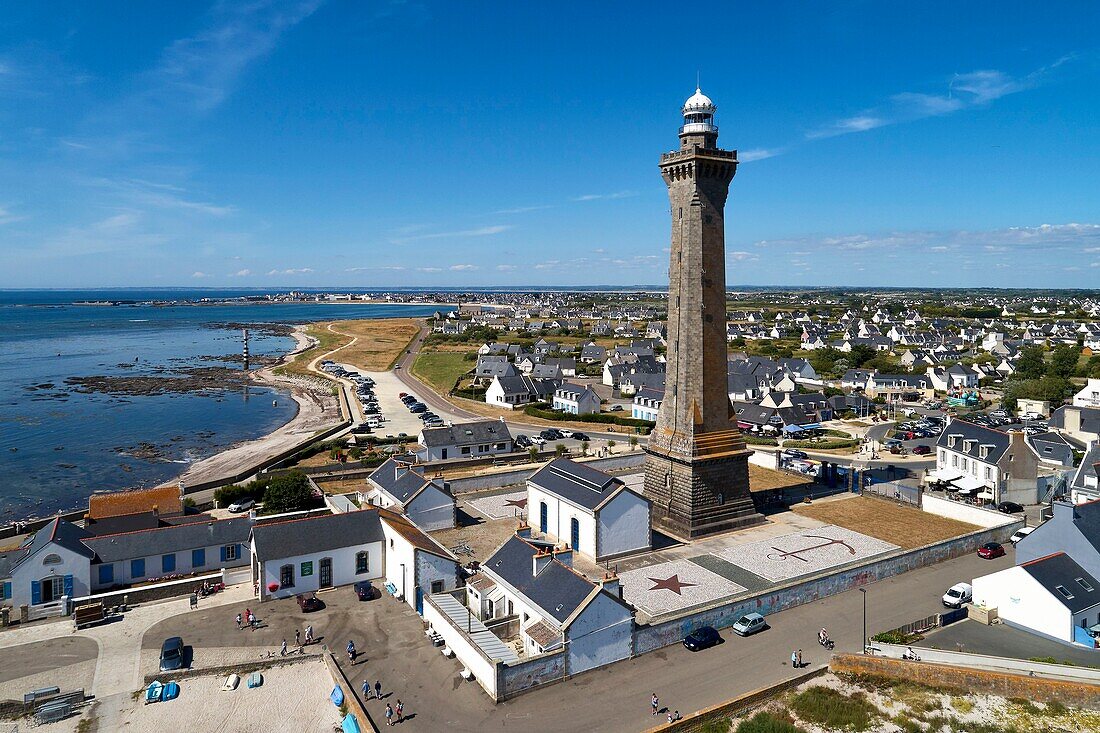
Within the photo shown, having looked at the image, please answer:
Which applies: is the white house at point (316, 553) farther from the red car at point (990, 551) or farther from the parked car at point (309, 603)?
the red car at point (990, 551)

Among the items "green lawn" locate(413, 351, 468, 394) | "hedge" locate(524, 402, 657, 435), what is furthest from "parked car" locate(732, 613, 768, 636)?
"green lawn" locate(413, 351, 468, 394)

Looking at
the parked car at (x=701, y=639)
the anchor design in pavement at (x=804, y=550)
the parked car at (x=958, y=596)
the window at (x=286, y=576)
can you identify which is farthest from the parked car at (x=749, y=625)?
the window at (x=286, y=576)

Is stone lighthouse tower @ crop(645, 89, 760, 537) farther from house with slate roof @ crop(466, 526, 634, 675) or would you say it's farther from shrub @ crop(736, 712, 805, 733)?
shrub @ crop(736, 712, 805, 733)

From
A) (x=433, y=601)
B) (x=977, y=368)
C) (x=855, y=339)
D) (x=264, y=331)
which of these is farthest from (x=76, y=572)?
(x=264, y=331)

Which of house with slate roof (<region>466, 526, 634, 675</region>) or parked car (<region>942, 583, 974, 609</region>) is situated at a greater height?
house with slate roof (<region>466, 526, 634, 675</region>)

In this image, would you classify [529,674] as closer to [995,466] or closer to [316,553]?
[316,553]

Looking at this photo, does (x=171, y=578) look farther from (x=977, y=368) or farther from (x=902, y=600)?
(x=977, y=368)

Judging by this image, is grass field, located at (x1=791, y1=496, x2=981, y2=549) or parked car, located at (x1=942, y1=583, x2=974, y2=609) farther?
grass field, located at (x1=791, y1=496, x2=981, y2=549)

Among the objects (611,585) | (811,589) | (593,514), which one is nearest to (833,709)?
(611,585)
